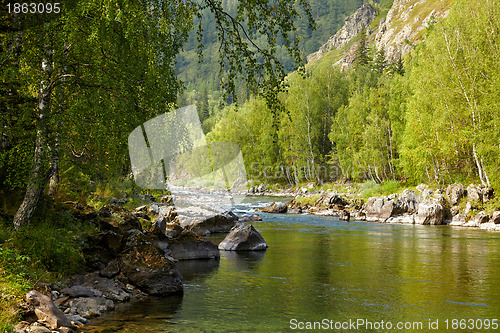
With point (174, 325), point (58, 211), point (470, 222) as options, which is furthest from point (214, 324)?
point (470, 222)

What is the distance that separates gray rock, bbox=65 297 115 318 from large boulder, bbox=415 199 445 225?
25067mm

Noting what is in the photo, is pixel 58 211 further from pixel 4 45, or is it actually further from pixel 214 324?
pixel 214 324

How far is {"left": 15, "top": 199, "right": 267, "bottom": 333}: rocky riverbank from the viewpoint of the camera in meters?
7.85

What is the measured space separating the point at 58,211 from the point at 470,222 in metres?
25.9

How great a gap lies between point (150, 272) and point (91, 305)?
2.15 m

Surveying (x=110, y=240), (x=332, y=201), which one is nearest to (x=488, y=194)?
(x=332, y=201)

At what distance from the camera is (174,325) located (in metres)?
8.80

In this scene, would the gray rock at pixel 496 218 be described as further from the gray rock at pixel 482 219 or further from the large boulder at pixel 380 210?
the large boulder at pixel 380 210

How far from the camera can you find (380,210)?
32.0m

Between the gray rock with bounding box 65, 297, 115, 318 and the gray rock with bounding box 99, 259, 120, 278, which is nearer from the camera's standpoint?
the gray rock with bounding box 65, 297, 115, 318

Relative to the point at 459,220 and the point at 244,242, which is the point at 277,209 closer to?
the point at 459,220

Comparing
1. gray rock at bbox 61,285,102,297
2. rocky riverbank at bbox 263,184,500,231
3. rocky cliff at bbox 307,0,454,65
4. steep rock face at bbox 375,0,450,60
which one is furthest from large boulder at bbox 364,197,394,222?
rocky cliff at bbox 307,0,454,65

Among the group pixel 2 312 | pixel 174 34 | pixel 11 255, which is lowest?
pixel 2 312

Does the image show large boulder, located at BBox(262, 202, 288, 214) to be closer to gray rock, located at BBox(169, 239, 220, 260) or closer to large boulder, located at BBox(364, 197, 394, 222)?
→ large boulder, located at BBox(364, 197, 394, 222)
